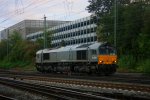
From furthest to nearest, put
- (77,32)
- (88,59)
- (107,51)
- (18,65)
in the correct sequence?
(77,32) < (18,65) < (107,51) < (88,59)

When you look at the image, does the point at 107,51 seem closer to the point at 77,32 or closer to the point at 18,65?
the point at 18,65

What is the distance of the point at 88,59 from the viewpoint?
39.3 metres

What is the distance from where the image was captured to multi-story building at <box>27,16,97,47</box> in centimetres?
10633

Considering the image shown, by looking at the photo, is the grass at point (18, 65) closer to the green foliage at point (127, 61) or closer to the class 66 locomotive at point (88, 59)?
the green foliage at point (127, 61)

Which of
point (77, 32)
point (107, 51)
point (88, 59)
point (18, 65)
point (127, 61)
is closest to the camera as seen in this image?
point (88, 59)

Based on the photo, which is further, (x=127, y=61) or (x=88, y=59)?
(x=127, y=61)

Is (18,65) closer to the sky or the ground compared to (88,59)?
closer to the sky

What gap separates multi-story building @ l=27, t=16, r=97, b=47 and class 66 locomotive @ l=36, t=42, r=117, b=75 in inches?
2228

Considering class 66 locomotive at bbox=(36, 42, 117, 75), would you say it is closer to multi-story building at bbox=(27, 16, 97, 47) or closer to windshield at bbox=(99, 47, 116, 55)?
windshield at bbox=(99, 47, 116, 55)

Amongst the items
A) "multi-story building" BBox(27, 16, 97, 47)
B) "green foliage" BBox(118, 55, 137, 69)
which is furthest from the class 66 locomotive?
"multi-story building" BBox(27, 16, 97, 47)

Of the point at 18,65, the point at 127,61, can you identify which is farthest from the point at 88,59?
the point at 18,65

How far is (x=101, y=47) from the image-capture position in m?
39.2

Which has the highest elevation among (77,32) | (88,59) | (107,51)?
(77,32)

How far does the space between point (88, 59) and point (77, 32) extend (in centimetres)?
7645
